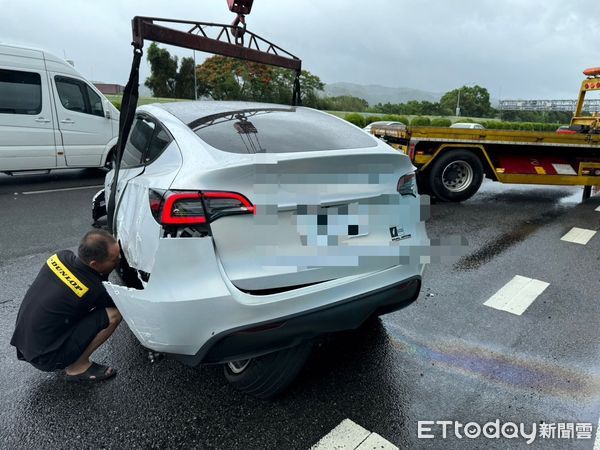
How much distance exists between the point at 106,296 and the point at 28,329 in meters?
0.41

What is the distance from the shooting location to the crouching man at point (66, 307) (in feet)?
7.50

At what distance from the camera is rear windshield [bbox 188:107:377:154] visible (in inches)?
87.2

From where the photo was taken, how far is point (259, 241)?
6.42ft

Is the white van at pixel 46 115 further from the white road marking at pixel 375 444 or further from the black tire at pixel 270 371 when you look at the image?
the white road marking at pixel 375 444

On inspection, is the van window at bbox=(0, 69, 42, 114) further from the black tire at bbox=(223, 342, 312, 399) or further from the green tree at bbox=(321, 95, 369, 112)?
the green tree at bbox=(321, 95, 369, 112)

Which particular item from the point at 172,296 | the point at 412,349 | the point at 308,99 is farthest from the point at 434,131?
the point at 308,99

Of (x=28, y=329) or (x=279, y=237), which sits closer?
(x=279, y=237)

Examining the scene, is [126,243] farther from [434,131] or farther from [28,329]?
[434,131]

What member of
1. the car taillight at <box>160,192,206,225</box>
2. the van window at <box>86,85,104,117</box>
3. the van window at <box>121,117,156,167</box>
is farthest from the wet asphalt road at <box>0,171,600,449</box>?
the van window at <box>86,85,104,117</box>

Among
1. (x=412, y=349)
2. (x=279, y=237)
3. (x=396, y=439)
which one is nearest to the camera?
(x=279, y=237)

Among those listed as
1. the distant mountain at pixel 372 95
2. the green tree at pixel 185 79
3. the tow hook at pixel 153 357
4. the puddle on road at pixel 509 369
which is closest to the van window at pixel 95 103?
the tow hook at pixel 153 357

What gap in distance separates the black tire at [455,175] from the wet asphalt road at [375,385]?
3.48 meters

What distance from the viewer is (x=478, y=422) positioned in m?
2.28

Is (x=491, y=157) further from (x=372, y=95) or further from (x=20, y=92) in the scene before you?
(x=372, y=95)
